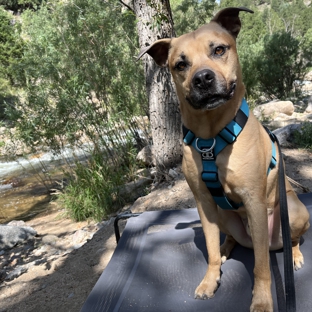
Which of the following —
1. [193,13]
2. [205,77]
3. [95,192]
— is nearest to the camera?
[205,77]

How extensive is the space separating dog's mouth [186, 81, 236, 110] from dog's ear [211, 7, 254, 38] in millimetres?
495

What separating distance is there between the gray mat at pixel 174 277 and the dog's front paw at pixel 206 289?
29mm

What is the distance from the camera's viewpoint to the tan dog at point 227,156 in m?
1.73

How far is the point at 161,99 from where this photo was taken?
513 cm

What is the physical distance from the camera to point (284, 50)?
12.7 metres

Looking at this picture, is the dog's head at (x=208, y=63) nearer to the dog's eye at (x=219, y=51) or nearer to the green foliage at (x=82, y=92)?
the dog's eye at (x=219, y=51)

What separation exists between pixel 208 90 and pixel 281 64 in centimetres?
1250

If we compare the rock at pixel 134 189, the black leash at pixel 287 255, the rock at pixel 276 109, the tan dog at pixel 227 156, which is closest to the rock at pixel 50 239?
the rock at pixel 134 189

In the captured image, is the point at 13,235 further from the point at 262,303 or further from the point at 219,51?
the point at 219,51

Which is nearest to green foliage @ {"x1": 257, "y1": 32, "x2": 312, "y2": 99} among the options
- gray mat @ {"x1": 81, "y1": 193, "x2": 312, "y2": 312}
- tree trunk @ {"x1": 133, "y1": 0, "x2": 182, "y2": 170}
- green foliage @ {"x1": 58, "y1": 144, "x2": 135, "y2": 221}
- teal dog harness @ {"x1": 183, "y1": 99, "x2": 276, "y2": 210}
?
tree trunk @ {"x1": 133, "y1": 0, "x2": 182, "y2": 170}

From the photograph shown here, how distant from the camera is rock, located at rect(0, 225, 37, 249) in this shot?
16.7 feet

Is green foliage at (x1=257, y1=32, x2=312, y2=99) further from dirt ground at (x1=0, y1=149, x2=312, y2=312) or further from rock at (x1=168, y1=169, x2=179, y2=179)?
rock at (x1=168, y1=169, x2=179, y2=179)

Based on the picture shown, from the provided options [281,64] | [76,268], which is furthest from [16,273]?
[281,64]

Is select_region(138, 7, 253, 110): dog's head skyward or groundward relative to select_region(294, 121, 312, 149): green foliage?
skyward
